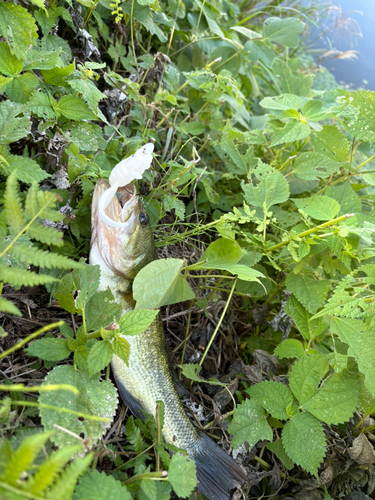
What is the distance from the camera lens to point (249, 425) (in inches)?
68.1

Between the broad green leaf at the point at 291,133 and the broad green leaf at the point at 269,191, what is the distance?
300 millimetres

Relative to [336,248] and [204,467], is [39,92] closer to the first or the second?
[336,248]

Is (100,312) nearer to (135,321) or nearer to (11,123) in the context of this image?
(135,321)

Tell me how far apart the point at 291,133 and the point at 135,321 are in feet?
4.71

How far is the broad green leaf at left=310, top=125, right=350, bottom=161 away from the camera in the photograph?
2.31m

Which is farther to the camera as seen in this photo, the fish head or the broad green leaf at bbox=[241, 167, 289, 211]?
the broad green leaf at bbox=[241, 167, 289, 211]

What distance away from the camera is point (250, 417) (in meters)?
1.75

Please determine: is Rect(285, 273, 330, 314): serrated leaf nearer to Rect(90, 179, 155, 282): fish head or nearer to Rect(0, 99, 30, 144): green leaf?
Rect(90, 179, 155, 282): fish head

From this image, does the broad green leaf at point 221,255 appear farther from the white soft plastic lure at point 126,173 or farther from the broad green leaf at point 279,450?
the broad green leaf at point 279,450

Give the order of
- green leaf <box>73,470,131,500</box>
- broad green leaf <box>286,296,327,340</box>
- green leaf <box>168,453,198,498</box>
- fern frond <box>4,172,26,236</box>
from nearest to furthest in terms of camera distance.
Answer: fern frond <box>4,172,26,236</box> < green leaf <box>73,470,131,500</box> < green leaf <box>168,453,198,498</box> < broad green leaf <box>286,296,327,340</box>

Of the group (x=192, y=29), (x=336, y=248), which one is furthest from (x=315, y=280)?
(x=192, y=29)

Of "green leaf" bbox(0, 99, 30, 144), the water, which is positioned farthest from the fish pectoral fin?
the water

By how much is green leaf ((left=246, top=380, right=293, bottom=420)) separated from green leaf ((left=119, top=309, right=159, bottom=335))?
0.77 m

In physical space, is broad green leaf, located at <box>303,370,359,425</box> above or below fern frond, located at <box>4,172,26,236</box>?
below
